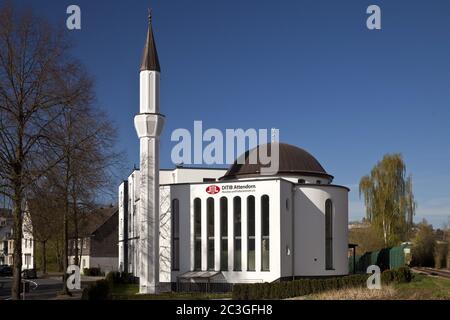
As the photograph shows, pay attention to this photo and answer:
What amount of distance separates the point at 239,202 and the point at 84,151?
711 inches

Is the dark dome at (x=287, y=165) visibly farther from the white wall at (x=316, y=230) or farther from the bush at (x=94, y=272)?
the bush at (x=94, y=272)

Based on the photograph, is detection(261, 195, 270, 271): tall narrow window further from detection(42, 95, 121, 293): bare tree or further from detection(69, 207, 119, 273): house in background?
detection(69, 207, 119, 273): house in background

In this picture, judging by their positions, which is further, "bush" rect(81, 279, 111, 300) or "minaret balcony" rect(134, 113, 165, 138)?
"minaret balcony" rect(134, 113, 165, 138)

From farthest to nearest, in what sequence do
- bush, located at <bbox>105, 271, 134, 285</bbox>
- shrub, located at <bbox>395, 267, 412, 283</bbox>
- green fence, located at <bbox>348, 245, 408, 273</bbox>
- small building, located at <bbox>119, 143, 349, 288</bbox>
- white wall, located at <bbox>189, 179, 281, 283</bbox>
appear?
bush, located at <bbox>105, 271, 134, 285</bbox>
green fence, located at <bbox>348, 245, 408, 273</bbox>
small building, located at <bbox>119, 143, 349, 288</bbox>
white wall, located at <bbox>189, 179, 281, 283</bbox>
shrub, located at <bbox>395, 267, 412, 283</bbox>

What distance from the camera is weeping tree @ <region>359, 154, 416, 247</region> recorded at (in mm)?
63031

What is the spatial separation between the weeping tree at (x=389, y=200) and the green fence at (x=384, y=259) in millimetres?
4668

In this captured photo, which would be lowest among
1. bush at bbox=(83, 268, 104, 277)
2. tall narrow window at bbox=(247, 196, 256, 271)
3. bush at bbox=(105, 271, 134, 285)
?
bush at bbox=(83, 268, 104, 277)

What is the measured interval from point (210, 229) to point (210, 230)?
71 millimetres

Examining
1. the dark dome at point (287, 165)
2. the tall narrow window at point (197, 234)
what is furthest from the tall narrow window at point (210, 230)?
the dark dome at point (287, 165)

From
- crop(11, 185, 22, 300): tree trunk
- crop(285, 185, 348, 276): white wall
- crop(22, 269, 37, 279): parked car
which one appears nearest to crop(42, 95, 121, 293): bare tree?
crop(11, 185, 22, 300): tree trunk

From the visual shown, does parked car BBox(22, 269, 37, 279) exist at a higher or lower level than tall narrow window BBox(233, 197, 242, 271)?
lower

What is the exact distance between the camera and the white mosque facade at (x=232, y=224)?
40469 millimetres

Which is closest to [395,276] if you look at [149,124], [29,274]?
[149,124]
